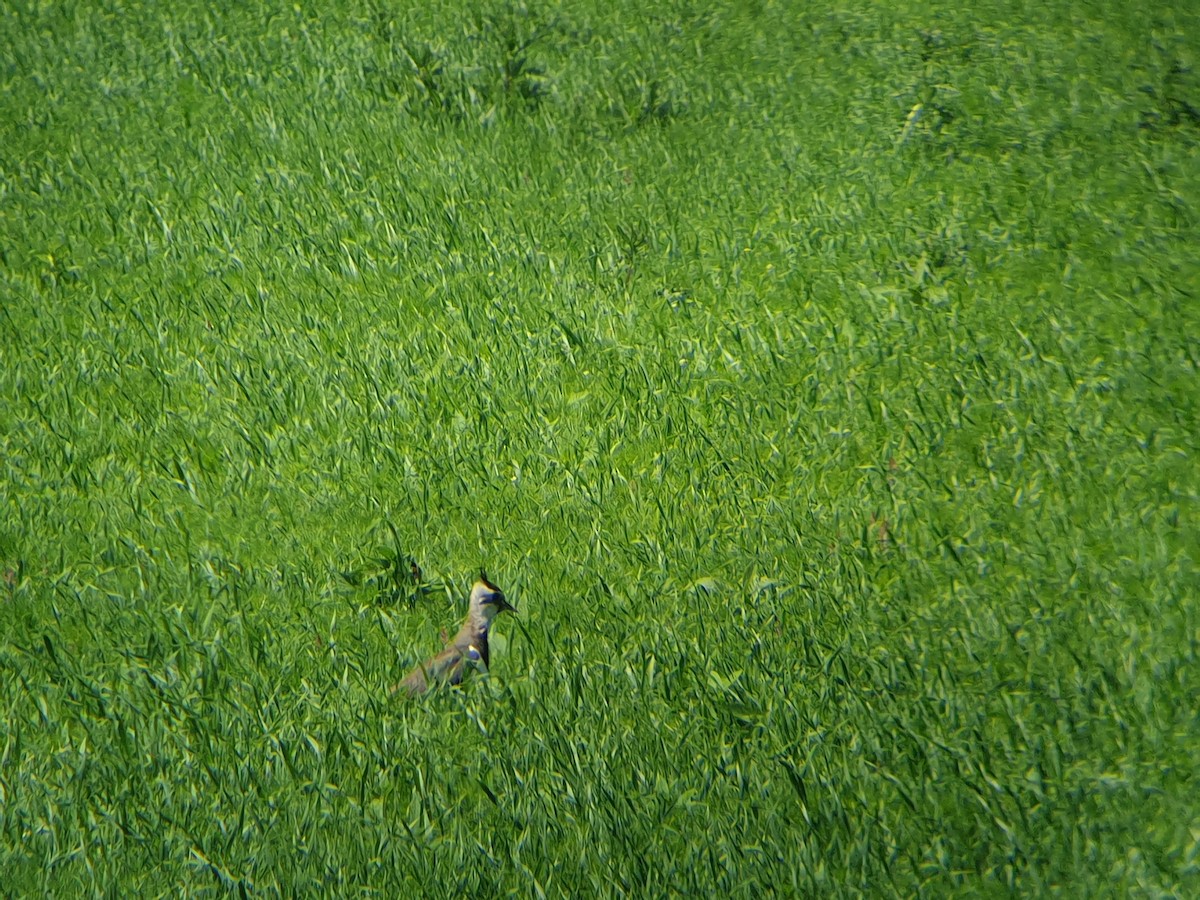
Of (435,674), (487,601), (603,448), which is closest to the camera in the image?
(435,674)

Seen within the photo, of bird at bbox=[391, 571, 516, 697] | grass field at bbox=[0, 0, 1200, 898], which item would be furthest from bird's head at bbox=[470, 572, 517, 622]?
grass field at bbox=[0, 0, 1200, 898]

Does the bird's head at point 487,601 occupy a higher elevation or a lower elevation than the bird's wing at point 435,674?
higher

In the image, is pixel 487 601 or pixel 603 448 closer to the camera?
pixel 487 601

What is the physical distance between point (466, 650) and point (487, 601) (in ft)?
0.61

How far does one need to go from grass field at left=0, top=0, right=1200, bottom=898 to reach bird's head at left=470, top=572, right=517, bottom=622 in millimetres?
129

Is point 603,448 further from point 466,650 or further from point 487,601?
point 466,650

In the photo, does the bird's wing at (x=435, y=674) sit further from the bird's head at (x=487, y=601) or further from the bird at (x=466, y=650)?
the bird's head at (x=487, y=601)

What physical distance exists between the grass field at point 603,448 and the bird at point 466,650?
3.2 inches

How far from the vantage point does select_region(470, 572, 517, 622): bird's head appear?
3.60 m

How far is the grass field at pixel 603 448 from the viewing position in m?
3.06

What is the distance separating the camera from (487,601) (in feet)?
11.8

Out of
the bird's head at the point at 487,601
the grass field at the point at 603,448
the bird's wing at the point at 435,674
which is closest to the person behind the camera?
the grass field at the point at 603,448

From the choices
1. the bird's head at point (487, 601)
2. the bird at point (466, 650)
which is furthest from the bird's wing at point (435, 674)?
the bird's head at point (487, 601)

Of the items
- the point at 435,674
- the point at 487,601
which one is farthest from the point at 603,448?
the point at 435,674
